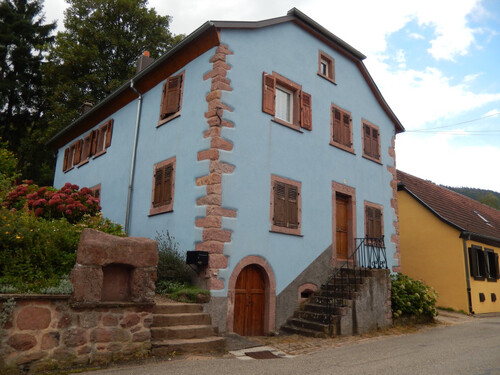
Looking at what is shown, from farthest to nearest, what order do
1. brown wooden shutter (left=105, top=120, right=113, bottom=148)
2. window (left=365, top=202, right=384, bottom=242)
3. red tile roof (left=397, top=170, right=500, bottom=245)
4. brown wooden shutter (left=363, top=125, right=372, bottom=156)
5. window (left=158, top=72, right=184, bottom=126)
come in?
red tile roof (left=397, top=170, right=500, bottom=245) → brown wooden shutter (left=105, top=120, right=113, bottom=148) → brown wooden shutter (left=363, top=125, right=372, bottom=156) → window (left=365, top=202, right=384, bottom=242) → window (left=158, top=72, right=184, bottom=126)

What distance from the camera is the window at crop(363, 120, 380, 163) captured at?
1287 centimetres

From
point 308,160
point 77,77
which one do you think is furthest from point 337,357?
point 77,77

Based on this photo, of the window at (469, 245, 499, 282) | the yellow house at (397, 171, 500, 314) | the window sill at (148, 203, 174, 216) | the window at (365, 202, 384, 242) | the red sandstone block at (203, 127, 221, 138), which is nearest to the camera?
the red sandstone block at (203, 127, 221, 138)

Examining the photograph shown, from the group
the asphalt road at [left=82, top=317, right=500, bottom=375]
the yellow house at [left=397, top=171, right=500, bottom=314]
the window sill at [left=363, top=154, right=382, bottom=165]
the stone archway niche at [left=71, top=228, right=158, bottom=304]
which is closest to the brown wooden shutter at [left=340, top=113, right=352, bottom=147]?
the window sill at [left=363, top=154, right=382, bottom=165]

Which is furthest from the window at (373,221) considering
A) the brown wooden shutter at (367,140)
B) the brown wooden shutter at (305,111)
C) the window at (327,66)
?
the window at (327,66)

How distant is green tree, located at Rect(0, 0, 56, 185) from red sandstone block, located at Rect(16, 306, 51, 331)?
17888 mm

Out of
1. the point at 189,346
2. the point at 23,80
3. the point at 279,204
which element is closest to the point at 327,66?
the point at 279,204

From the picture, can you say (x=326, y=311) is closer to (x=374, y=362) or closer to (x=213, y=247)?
(x=374, y=362)

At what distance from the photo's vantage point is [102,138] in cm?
1456

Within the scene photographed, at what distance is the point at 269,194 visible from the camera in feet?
31.5

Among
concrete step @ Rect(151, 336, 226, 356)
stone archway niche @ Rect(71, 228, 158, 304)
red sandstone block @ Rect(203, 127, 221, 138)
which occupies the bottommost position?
concrete step @ Rect(151, 336, 226, 356)

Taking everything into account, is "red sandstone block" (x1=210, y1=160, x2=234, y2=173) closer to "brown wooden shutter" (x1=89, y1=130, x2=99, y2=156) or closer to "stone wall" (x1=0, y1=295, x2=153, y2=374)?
"stone wall" (x1=0, y1=295, x2=153, y2=374)

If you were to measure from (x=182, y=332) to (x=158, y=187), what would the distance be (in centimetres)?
450

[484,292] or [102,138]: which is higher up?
[102,138]
